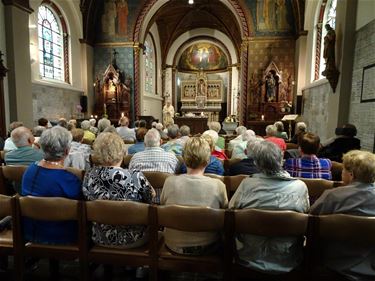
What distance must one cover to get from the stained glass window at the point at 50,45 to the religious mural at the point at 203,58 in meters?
10.7

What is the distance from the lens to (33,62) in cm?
853

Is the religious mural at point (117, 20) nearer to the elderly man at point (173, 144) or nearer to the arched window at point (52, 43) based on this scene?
the arched window at point (52, 43)

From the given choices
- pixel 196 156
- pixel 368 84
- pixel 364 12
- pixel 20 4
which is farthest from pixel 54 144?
pixel 20 4

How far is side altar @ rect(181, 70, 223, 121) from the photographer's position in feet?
63.4

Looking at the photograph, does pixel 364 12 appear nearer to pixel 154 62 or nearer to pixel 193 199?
pixel 193 199

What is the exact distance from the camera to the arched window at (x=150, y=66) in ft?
49.0

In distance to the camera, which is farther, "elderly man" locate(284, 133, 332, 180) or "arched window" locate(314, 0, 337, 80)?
"arched window" locate(314, 0, 337, 80)

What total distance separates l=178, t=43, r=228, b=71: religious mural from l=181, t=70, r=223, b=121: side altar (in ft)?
2.77

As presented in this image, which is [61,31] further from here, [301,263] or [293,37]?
[301,263]

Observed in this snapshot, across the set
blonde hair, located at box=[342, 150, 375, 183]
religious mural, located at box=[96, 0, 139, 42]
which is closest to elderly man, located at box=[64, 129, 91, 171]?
blonde hair, located at box=[342, 150, 375, 183]

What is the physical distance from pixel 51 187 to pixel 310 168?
2184 mm

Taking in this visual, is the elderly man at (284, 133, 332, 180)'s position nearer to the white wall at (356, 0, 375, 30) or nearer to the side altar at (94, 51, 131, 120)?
the white wall at (356, 0, 375, 30)

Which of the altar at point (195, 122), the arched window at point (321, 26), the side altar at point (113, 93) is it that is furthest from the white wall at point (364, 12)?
the side altar at point (113, 93)

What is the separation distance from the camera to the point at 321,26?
8914mm
